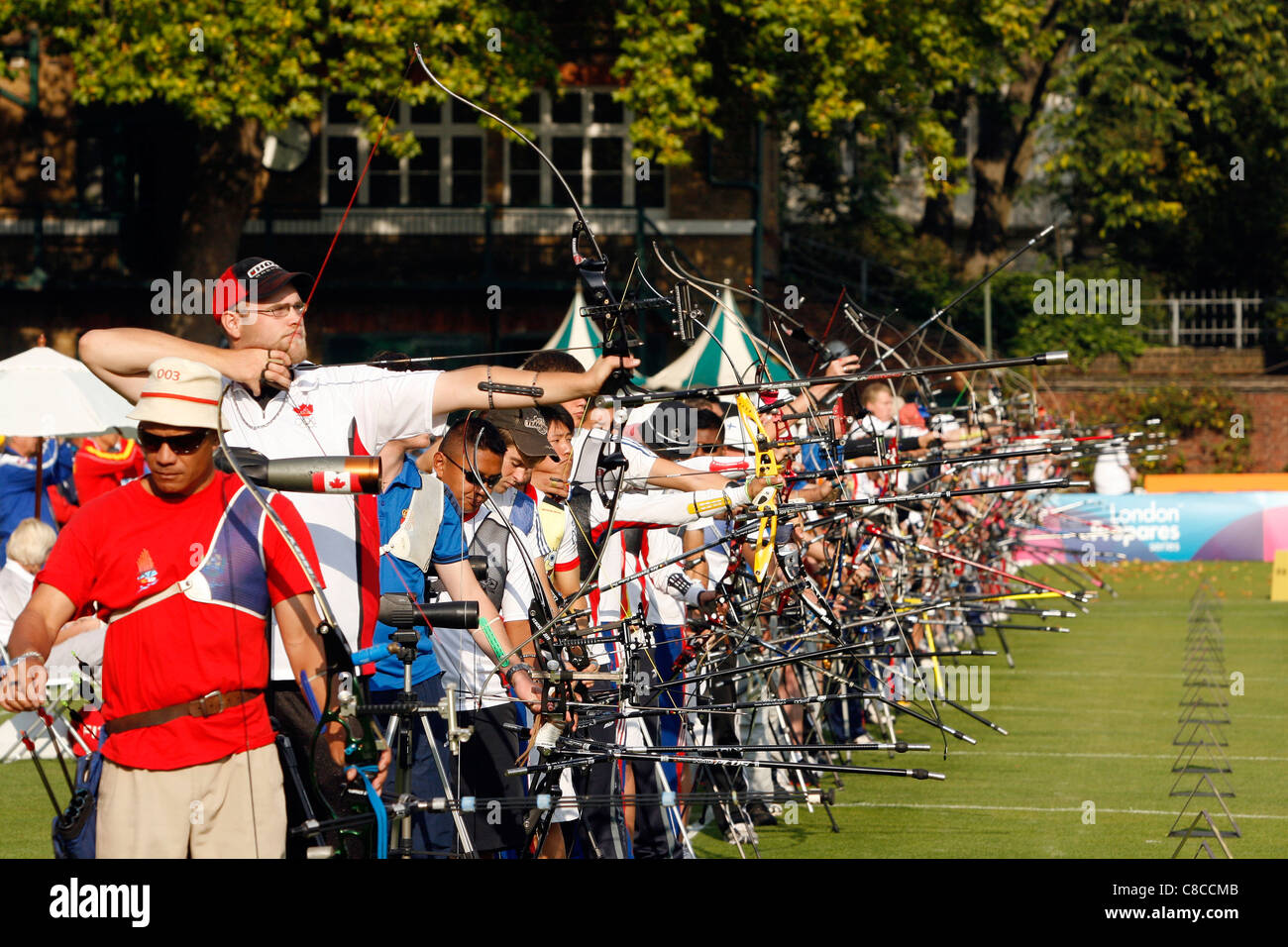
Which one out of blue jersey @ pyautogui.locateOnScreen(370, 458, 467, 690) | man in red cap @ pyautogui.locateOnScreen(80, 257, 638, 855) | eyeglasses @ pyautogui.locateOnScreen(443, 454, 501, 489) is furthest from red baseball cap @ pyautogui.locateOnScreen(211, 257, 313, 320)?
eyeglasses @ pyautogui.locateOnScreen(443, 454, 501, 489)

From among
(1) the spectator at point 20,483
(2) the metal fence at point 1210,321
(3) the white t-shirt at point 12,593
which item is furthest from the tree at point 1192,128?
(3) the white t-shirt at point 12,593

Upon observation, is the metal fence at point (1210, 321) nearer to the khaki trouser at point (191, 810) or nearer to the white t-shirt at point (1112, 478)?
the white t-shirt at point (1112, 478)

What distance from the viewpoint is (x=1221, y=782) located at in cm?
1063

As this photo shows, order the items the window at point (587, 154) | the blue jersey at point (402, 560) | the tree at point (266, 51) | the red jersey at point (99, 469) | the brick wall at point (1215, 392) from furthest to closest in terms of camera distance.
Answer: the brick wall at point (1215, 392), the window at point (587, 154), the tree at point (266, 51), the red jersey at point (99, 469), the blue jersey at point (402, 560)

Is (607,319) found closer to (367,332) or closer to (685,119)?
(685,119)

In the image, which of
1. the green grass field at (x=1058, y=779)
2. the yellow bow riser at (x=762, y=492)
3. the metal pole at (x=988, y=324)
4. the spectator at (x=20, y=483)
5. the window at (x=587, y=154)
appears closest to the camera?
the yellow bow riser at (x=762, y=492)

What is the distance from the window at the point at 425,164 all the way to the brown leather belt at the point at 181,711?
2238cm

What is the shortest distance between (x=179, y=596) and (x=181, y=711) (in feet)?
0.95

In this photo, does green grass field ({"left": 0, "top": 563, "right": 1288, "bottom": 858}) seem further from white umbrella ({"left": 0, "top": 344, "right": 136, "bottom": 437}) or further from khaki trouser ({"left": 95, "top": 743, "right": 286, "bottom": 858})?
khaki trouser ({"left": 95, "top": 743, "right": 286, "bottom": 858})

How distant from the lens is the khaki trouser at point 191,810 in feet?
16.3

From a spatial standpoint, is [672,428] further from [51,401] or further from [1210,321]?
[1210,321]

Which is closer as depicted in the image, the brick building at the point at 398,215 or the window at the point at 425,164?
the brick building at the point at 398,215

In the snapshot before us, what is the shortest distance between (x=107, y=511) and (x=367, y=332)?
873 inches

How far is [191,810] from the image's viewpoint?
196 inches
